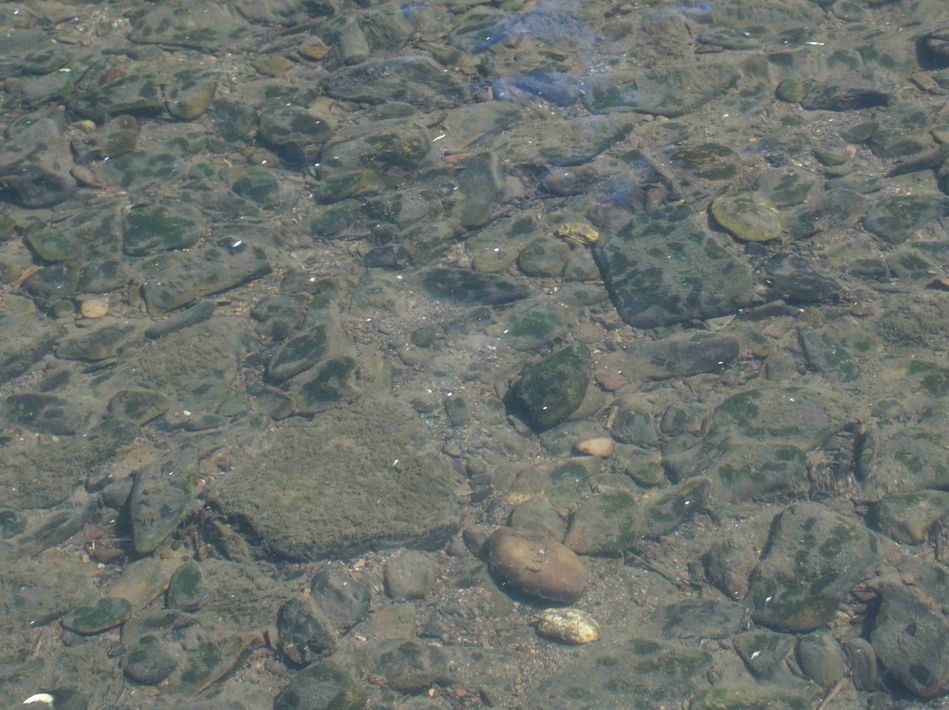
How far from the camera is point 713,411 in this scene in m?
3.48

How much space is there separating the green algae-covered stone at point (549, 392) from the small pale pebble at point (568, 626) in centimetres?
73

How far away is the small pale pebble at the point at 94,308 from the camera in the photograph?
12.8ft

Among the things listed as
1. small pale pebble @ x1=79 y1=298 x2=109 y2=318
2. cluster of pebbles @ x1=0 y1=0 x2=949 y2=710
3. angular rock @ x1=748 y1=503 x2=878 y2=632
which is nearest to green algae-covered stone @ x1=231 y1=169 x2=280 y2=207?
cluster of pebbles @ x1=0 y1=0 x2=949 y2=710

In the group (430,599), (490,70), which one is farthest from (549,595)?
(490,70)

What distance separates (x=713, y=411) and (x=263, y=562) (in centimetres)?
167

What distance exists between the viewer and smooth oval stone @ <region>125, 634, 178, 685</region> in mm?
2820

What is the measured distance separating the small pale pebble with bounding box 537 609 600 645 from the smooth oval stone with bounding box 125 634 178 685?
1.12 m

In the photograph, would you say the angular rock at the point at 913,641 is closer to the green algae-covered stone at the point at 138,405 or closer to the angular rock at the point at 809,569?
the angular rock at the point at 809,569

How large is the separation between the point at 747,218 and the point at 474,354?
135 cm

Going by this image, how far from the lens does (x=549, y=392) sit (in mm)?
3461

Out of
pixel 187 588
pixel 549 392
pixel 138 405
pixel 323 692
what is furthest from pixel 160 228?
pixel 323 692

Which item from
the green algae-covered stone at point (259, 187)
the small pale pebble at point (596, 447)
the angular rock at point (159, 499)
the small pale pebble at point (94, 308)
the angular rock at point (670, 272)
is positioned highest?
the angular rock at point (670, 272)

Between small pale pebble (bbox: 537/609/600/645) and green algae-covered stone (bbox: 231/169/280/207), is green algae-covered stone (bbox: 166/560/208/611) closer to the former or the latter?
small pale pebble (bbox: 537/609/600/645)

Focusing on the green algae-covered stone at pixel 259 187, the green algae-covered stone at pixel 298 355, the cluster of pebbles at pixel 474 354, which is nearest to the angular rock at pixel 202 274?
the cluster of pebbles at pixel 474 354
